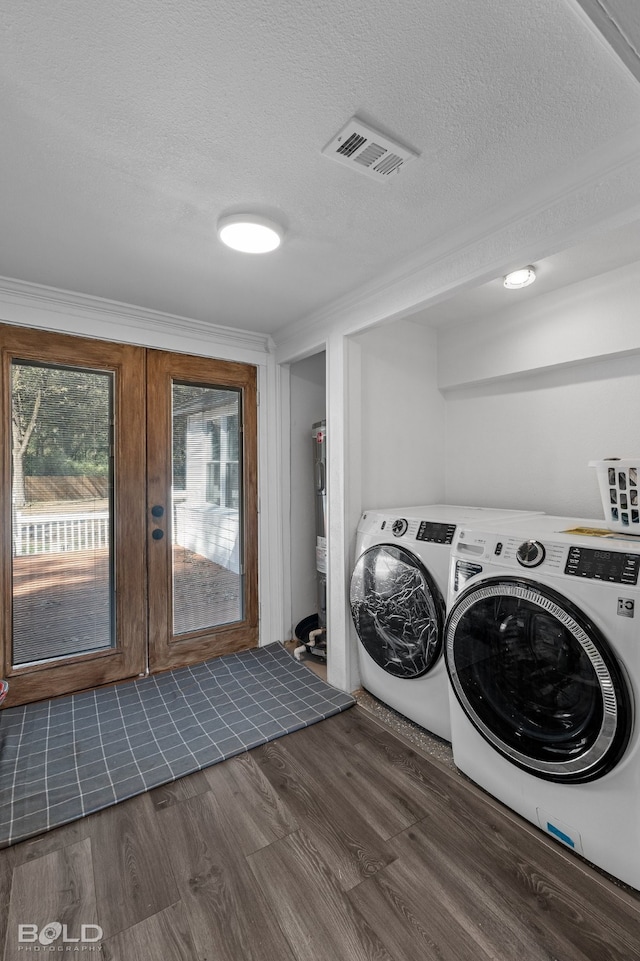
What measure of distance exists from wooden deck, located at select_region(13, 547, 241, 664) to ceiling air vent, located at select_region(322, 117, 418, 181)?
234 centimetres

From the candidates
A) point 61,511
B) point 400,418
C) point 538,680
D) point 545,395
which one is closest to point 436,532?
point 538,680

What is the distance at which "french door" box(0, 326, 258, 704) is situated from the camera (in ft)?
7.86

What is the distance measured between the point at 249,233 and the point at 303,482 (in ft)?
6.42

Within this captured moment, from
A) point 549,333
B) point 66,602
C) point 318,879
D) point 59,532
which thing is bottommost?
point 318,879

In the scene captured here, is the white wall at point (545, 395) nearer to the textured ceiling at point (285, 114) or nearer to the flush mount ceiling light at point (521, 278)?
the flush mount ceiling light at point (521, 278)

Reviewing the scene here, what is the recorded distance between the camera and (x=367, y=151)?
1.34 metres

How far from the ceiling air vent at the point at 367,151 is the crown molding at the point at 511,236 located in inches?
19.5

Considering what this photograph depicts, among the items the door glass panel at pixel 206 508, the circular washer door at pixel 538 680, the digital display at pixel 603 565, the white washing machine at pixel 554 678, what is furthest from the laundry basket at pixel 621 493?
the door glass panel at pixel 206 508

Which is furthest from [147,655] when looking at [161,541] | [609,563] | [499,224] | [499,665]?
[499,224]

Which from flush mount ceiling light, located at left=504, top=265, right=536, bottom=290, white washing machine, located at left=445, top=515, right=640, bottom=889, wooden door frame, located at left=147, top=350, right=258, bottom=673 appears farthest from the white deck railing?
flush mount ceiling light, located at left=504, top=265, right=536, bottom=290

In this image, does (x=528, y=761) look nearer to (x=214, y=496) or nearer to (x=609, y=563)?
(x=609, y=563)

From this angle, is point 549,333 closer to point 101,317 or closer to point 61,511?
point 101,317

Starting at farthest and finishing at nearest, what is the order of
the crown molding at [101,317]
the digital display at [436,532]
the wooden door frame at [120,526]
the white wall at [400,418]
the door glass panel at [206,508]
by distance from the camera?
the door glass panel at [206,508]
the white wall at [400,418]
the wooden door frame at [120,526]
the crown molding at [101,317]
the digital display at [436,532]

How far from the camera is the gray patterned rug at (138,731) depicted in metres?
1.75
